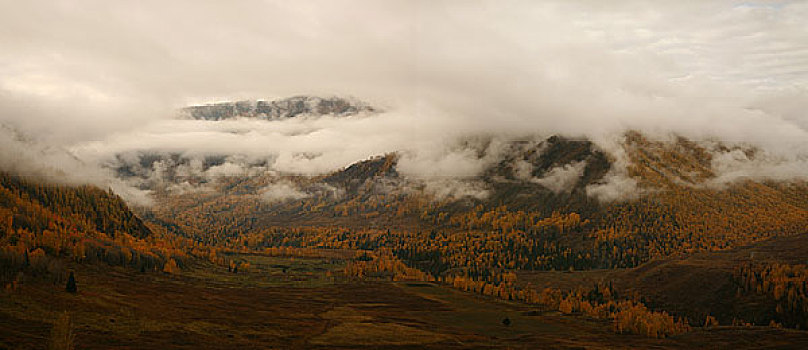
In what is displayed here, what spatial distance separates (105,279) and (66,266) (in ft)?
49.6

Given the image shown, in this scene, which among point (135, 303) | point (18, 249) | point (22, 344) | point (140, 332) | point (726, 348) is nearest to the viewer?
point (22, 344)

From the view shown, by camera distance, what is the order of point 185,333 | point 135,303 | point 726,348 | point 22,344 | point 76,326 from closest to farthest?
point 22,344 → point 76,326 → point 185,333 → point 135,303 → point 726,348

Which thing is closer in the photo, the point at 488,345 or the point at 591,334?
the point at 488,345

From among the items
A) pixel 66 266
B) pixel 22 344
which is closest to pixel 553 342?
pixel 22 344

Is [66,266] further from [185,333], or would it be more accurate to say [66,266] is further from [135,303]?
[185,333]

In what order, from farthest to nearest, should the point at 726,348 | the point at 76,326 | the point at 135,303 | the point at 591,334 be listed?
the point at 591,334 < the point at 726,348 < the point at 135,303 < the point at 76,326

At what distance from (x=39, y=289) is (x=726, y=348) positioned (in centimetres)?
18925

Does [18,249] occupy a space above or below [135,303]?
above

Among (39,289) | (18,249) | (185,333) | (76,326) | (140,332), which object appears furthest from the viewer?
(18,249)

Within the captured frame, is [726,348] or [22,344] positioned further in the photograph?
[726,348]

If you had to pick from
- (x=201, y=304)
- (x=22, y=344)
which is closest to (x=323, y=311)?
(x=201, y=304)

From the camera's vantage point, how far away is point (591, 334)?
197375mm

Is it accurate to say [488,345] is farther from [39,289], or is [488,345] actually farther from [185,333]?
[39,289]

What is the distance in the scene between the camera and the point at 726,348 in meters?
156
